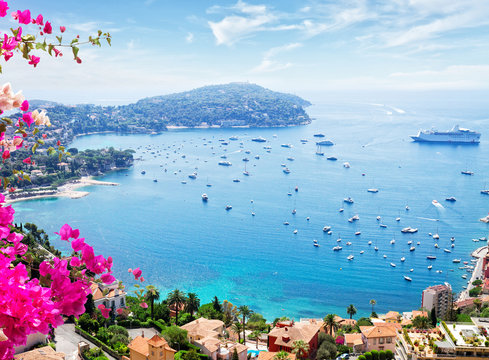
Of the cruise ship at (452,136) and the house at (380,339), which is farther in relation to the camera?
the cruise ship at (452,136)

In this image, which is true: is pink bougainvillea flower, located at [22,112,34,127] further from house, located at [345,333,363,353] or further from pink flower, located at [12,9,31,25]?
house, located at [345,333,363,353]

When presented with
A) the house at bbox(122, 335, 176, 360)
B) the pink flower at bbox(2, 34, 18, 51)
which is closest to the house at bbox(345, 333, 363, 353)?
the house at bbox(122, 335, 176, 360)

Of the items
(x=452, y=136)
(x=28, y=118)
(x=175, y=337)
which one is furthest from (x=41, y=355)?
(x=452, y=136)

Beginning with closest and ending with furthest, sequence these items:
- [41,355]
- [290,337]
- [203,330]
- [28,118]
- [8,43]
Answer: [8,43] < [28,118] < [41,355] < [290,337] < [203,330]

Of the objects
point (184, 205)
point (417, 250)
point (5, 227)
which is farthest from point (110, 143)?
point (5, 227)

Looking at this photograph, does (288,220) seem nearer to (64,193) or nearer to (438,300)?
(438,300)

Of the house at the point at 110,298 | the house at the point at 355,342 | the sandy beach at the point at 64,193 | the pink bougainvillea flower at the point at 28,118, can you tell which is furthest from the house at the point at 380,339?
the sandy beach at the point at 64,193

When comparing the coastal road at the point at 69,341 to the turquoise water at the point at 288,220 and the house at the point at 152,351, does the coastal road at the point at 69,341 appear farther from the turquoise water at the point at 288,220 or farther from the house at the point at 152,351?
the turquoise water at the point at 288,220
